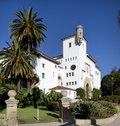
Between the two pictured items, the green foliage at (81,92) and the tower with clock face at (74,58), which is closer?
the green foliage at (81,92)

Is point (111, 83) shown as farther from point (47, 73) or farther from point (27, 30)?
point (27, 30)

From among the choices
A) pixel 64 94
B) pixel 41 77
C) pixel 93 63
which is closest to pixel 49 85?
pixel 41 77

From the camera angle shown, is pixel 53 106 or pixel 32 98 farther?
pixel 32 98

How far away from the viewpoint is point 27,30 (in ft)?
155

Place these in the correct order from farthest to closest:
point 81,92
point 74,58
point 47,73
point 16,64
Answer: point 74,58, point 81,92, point 47,73, point 16,64

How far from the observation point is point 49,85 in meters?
63.9

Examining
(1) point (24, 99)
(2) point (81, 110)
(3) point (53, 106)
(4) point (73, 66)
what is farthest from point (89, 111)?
(4) point (73, 66)

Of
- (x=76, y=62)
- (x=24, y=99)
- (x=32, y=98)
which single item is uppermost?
(x=76, y=62)

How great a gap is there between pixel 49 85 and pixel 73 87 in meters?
11.4

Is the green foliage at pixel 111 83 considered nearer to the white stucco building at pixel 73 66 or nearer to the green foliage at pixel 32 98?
the white stucco building at pixel 73 66

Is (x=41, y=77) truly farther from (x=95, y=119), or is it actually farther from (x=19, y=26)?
(x=95, y=119)

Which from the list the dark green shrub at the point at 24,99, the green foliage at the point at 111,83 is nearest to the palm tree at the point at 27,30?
the dark green shrub at the point at 24,99

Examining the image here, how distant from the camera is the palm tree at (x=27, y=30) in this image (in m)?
47.6

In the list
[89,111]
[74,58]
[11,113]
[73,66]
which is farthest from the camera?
[74,58]
